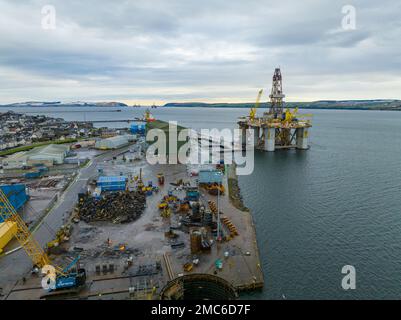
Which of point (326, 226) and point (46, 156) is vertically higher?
point (46, 156)

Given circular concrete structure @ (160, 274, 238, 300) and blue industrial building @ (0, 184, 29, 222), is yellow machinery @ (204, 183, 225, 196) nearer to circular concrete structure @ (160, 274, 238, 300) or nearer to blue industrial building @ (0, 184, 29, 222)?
circular concrete structure @ (160, 274, 238, 300)

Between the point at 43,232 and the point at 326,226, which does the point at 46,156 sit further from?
the point at 326,226

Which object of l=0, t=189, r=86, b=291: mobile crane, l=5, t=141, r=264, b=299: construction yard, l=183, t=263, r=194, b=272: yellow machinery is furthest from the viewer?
l=183, t=263, r=194, b=272: yellow machinery

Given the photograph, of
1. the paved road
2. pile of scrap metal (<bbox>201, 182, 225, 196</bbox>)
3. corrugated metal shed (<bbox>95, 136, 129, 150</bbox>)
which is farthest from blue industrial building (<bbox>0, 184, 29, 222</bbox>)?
corrugated metal shed (<bbox>95, 136, 129, 150</bbox>)

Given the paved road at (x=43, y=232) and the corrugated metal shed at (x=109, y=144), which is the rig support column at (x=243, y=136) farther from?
the paved road at (x=43, y=232)

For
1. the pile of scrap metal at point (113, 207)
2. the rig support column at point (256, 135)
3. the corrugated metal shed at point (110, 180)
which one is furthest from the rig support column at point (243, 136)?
the pile of scrap metal at point (113, 207)

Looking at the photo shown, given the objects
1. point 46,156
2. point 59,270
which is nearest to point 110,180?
point 59,270
